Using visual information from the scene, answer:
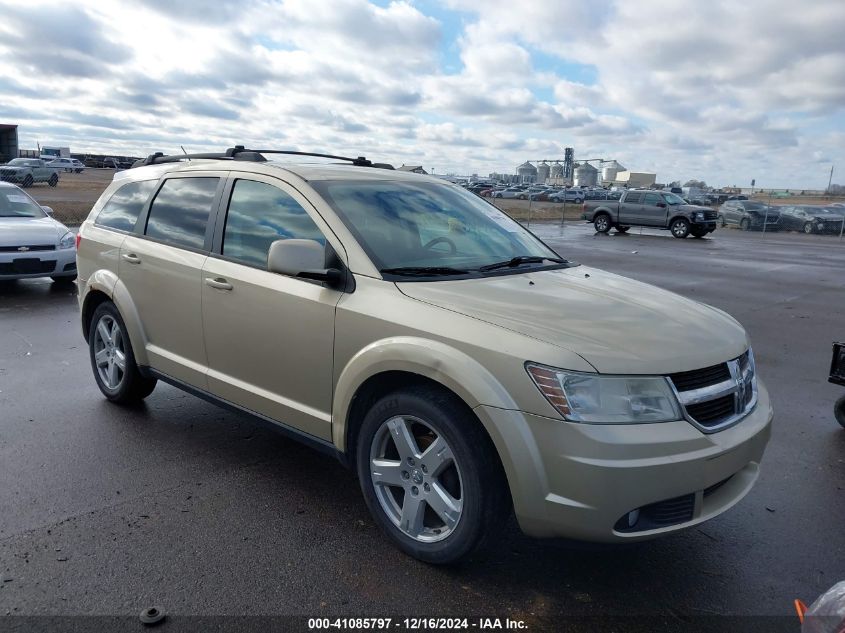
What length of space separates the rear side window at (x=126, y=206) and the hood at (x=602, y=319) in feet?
8.67

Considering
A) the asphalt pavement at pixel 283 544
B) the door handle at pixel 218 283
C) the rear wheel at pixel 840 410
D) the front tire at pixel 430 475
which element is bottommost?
the asphalt pavement at pixel 283 544

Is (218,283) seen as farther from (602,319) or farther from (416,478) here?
(602,319)

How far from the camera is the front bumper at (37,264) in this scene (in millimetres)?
9633

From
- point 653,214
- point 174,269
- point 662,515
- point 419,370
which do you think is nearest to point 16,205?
point 174,269

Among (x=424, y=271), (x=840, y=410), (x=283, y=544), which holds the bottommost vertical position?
(x=283, y=544)

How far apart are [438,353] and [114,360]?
129 inches

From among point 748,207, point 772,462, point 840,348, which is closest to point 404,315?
point 772,462

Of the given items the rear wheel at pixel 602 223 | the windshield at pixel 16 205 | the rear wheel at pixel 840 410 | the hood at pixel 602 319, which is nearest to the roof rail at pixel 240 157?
the hood at pixel 602 319

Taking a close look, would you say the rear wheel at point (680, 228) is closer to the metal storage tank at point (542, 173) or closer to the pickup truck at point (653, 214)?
the pickup truck at point (653, 214)

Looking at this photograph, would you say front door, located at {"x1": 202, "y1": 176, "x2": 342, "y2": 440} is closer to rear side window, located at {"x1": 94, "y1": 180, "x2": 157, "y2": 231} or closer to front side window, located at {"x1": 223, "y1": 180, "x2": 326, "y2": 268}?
Answer: front side window, located at {"x1": 223, "y1": 180, "x2": 326, "y2": 268}

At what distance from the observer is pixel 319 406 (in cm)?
363

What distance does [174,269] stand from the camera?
4469mm

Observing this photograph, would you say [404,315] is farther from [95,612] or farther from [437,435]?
[95,612]

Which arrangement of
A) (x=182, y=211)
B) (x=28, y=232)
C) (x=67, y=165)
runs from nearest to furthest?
(x=182, y=211) → (x=28, y=232) → (x=67, y=165)
